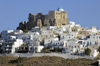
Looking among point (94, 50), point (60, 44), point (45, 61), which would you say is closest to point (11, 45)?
point (60, 44)

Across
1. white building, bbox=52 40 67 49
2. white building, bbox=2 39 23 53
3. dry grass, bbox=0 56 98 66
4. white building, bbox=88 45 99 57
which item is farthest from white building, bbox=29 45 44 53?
white building, bbox=88 45 99 57

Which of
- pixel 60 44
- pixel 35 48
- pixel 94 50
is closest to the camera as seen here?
pixel 94 50

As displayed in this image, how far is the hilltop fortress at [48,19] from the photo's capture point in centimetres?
6962

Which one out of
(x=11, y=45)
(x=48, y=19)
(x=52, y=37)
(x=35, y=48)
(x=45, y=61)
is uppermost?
(x=48, y=19)

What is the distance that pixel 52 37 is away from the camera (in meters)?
61.4

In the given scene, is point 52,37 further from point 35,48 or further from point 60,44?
point 35,48

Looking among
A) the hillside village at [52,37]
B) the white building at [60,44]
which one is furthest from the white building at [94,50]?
the white building at [60,44]

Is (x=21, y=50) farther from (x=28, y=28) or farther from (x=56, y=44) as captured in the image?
(x=28, y=28)

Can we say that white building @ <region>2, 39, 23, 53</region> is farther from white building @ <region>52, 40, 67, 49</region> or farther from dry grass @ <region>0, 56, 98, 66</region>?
white building @ <region>52, 40, 67, 49</region>

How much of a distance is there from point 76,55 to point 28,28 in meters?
20.0

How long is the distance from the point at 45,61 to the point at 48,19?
18705 mm

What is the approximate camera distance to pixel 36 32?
6369cm

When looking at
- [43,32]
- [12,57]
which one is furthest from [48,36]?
[12,57]

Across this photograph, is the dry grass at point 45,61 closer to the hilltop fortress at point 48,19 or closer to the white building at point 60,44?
the white building at point 60,44
